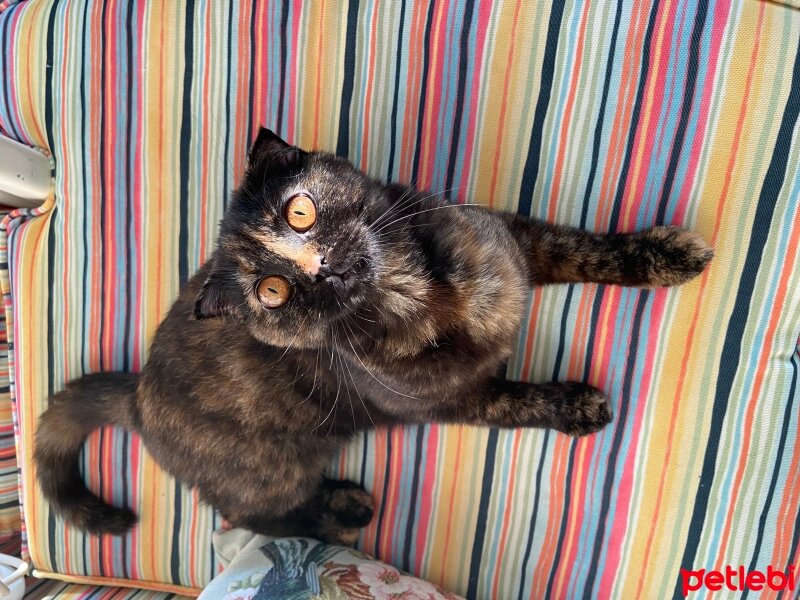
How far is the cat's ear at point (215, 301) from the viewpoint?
1.01 meters

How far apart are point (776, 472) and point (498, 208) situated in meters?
0.85

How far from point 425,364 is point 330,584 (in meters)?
0.58

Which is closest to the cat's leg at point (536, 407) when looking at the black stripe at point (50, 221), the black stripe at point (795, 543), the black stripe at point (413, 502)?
the black stripe at point (413, 502)

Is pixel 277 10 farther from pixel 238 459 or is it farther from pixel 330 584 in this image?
pixel 330 584

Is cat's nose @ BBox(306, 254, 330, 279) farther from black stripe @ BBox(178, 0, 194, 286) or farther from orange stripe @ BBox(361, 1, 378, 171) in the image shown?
black stripe @ BBox(178, 0, 194, 286)

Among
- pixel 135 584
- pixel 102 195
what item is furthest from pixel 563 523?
pixel 102 195

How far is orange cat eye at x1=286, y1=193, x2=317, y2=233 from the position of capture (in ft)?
3.12

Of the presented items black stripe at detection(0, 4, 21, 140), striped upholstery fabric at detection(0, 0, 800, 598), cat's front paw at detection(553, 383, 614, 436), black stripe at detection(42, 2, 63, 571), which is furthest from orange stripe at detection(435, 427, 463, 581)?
black stripe at detection(0, 4, 21, 140)

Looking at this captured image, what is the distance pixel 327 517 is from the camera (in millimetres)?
1420

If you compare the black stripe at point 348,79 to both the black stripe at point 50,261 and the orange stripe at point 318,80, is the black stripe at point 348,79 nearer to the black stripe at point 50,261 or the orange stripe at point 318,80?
the orange stripe at point 318,80

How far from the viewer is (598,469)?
52.3 inches

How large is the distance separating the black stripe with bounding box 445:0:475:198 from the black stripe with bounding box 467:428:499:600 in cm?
63

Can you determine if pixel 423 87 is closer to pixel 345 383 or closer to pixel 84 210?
pixel 345 383

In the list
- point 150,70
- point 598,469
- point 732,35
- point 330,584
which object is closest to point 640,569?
point 598,469
